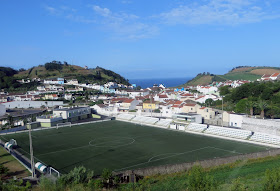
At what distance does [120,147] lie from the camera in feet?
86.3

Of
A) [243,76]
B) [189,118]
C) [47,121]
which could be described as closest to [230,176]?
[189,118]

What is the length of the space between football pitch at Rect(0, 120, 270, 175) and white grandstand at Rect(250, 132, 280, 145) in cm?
134

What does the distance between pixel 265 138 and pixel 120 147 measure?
48.4 feet

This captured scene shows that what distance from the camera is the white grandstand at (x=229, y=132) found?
2796cm

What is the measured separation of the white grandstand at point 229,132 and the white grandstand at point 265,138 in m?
0.76

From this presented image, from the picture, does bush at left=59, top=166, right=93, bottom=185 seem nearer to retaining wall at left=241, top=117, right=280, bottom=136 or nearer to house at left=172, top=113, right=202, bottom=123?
retaining wall at left=241, top=117, right=280, bottom=136

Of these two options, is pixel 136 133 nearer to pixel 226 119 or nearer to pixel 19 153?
pixel 226 119

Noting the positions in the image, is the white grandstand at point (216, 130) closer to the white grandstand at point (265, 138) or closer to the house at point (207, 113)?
the white grandstand at point (265, 138)

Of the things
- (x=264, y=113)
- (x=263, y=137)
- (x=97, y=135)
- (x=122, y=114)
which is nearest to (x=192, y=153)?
(x=263, y=137)

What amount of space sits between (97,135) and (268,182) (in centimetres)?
2432

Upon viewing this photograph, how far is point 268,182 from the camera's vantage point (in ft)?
34.0

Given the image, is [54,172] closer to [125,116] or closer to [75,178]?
[75,178]

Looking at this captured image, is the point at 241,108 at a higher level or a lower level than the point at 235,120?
higher

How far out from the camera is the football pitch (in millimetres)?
21438
